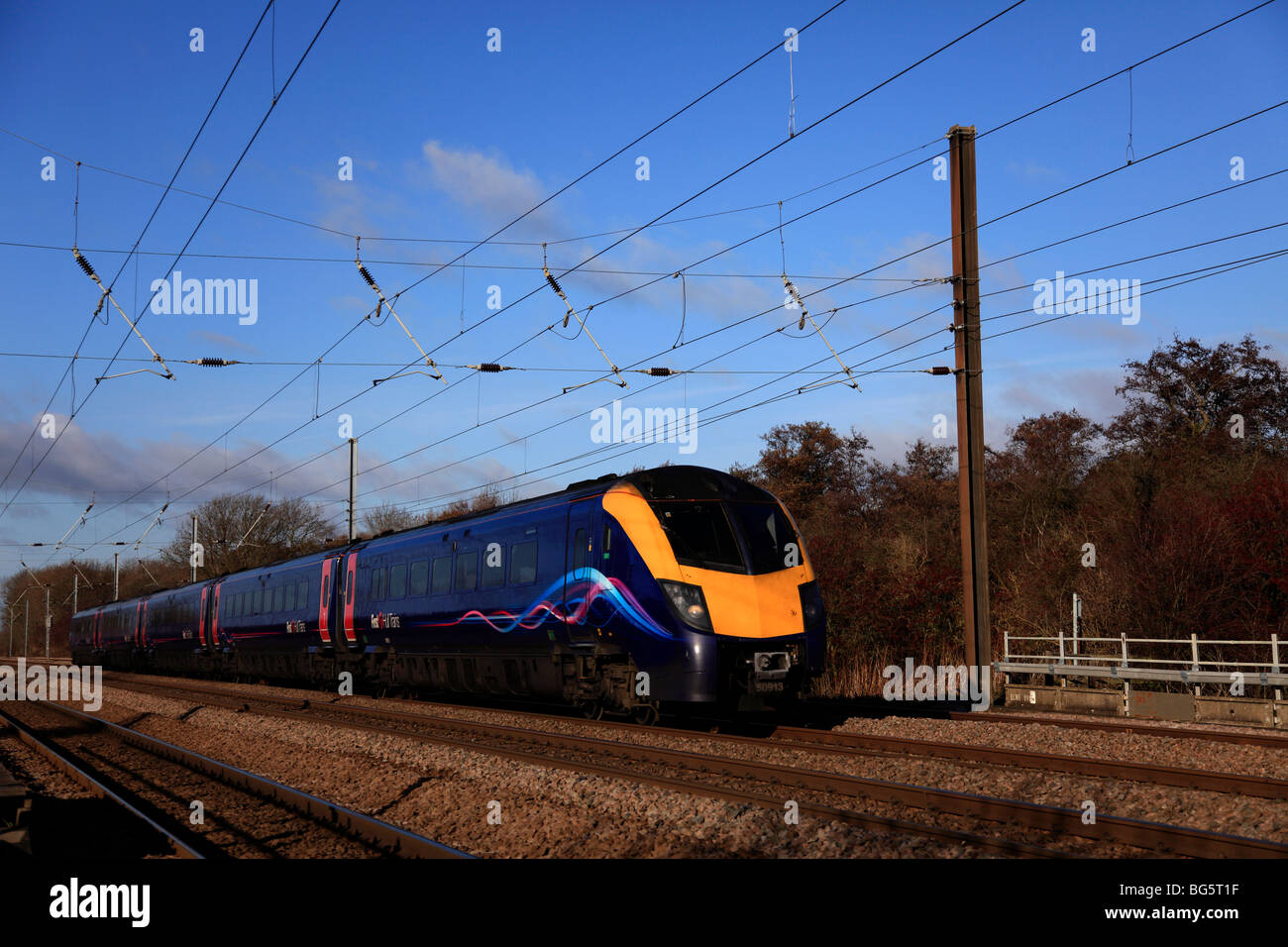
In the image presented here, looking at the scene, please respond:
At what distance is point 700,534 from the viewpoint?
14000 mm

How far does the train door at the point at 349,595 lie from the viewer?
23688 millimetres

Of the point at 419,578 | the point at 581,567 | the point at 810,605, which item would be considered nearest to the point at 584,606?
the point at 581,567

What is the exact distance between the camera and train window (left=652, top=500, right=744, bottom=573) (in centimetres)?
1372

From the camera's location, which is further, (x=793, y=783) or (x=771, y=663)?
(x=771, y=663)

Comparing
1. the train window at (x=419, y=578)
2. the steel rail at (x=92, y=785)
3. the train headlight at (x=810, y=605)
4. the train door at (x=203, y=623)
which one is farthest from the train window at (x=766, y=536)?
the train door at (x=203, y=623)

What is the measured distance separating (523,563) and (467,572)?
2230 millimetres

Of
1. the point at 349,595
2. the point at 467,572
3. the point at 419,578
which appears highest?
the point at 467,572

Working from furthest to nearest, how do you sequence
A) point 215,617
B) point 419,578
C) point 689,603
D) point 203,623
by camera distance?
point 203,623 < point 215,617 < point 419,578 < point 689,603

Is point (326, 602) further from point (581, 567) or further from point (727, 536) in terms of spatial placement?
point (727, 536)

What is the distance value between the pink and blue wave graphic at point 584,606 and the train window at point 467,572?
135cm

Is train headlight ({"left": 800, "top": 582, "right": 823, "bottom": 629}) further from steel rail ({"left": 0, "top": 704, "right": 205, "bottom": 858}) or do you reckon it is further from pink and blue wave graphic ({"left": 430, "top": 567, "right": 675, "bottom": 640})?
steel rail ({"left": 0, "top": 704, "right": 205, "bottom": 858})
